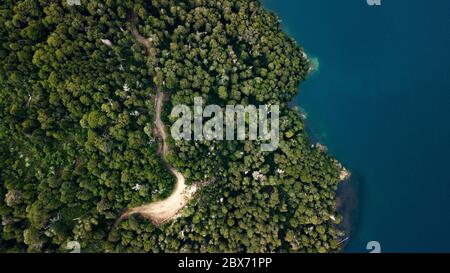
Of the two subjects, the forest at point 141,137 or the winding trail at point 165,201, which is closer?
the forest at point 141,137

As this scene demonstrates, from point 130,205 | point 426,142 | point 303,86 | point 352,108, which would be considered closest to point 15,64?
point 130,205

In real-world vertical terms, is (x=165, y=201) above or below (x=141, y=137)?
below

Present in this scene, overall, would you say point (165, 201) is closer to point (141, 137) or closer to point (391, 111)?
point (141, 137)

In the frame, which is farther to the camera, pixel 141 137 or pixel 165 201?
pixel 165 201

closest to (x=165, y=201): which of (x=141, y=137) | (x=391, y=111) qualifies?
(x=141, y=137)
